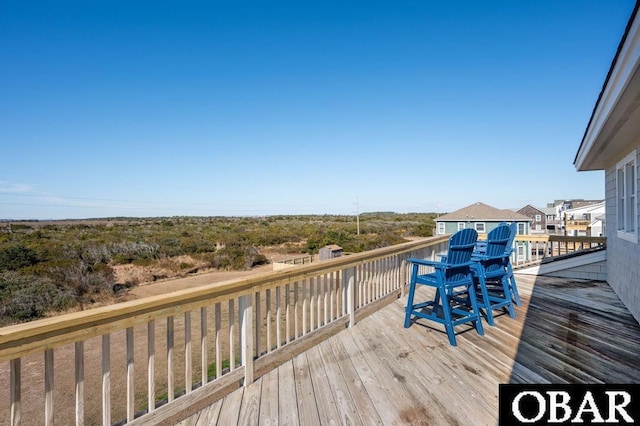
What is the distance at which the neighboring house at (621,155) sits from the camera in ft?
6.39

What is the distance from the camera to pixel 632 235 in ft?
A: 12.9

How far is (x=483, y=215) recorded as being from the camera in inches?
858

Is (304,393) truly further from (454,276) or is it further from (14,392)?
(454,276)

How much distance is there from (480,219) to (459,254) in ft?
67.2

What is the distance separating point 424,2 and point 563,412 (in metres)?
7.23

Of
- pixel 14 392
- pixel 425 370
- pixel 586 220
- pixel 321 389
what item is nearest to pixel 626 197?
pixel 425 370

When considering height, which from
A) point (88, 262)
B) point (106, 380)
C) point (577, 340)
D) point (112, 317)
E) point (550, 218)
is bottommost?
point (88, 262)

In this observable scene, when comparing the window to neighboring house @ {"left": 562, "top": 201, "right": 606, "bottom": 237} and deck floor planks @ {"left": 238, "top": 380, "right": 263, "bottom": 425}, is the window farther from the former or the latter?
neighboring house @ {"left": 562, "top": 201, "right": 606, "bottom": 237}

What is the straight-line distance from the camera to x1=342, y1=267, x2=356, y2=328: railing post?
3.53 meters

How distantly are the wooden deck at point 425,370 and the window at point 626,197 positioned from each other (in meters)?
1.18

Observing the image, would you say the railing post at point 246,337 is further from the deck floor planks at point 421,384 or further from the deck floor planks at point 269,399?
the deck floor planks at point 421,384

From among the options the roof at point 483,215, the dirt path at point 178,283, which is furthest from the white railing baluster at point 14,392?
the roof at point 483,215

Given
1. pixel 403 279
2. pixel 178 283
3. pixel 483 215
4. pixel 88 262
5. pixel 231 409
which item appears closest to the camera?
pixel 231 409

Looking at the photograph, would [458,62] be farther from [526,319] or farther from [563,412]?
[563,412]
